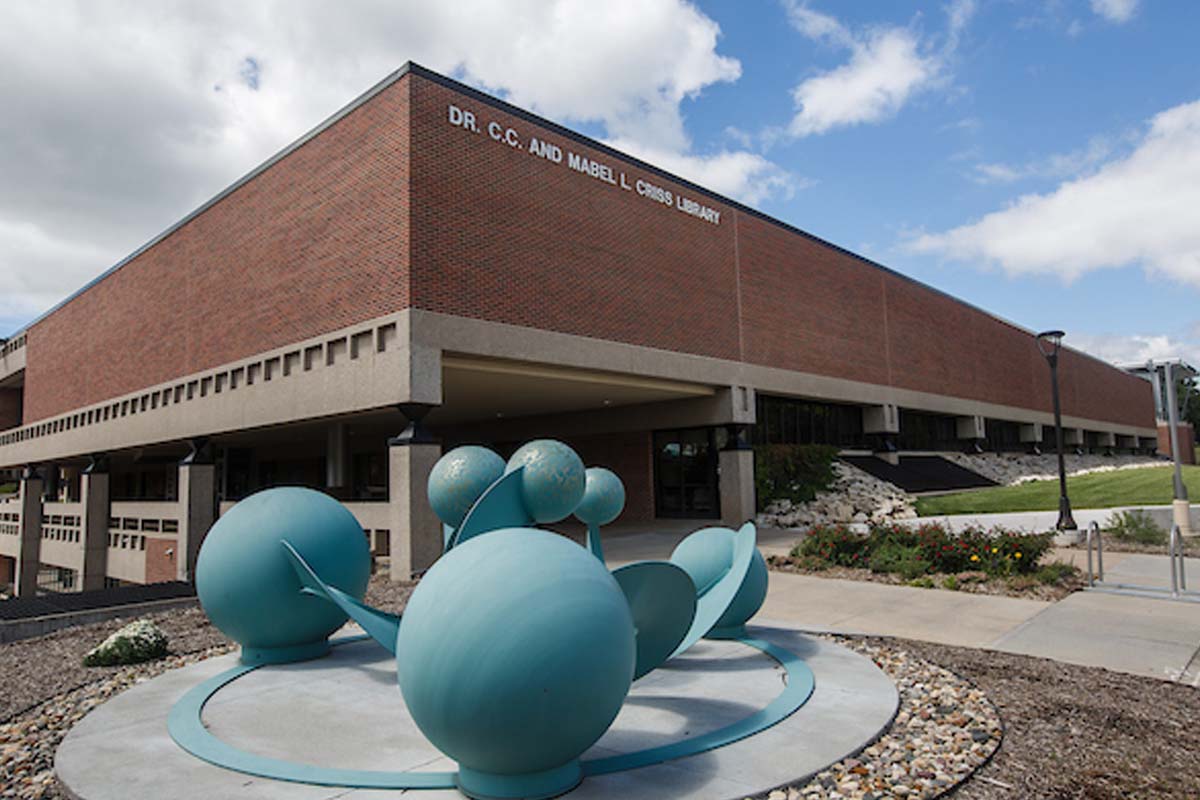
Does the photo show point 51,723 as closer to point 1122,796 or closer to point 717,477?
point 1122,796

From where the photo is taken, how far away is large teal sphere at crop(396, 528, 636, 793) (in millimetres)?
3797

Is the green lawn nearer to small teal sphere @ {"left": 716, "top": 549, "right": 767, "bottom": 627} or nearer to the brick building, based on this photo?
the brick building

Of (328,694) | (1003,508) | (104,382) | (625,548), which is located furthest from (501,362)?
(104,382)

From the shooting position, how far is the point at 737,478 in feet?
76.9

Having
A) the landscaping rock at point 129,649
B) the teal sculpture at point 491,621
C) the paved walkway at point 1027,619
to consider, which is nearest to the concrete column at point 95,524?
the landscaping rock at point 129,649

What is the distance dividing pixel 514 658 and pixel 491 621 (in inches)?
8.7

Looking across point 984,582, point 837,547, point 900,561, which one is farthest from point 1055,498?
point 984,582

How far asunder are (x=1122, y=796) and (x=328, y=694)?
576cm

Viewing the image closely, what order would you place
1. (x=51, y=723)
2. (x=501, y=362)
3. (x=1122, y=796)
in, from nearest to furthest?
(x=1122, y=796) < (x=51, y=723) < (x=501, y=362)

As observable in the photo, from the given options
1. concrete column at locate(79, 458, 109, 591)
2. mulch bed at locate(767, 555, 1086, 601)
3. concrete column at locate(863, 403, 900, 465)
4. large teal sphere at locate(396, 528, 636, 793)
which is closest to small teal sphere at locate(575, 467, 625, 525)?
large teal sphere at locate(396, 528, 636, 793)

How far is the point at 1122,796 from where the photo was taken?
4.24 m

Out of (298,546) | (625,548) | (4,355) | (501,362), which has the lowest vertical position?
(625,548)

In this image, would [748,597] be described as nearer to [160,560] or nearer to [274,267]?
[274,267]

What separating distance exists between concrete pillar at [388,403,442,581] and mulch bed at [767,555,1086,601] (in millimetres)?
7330
